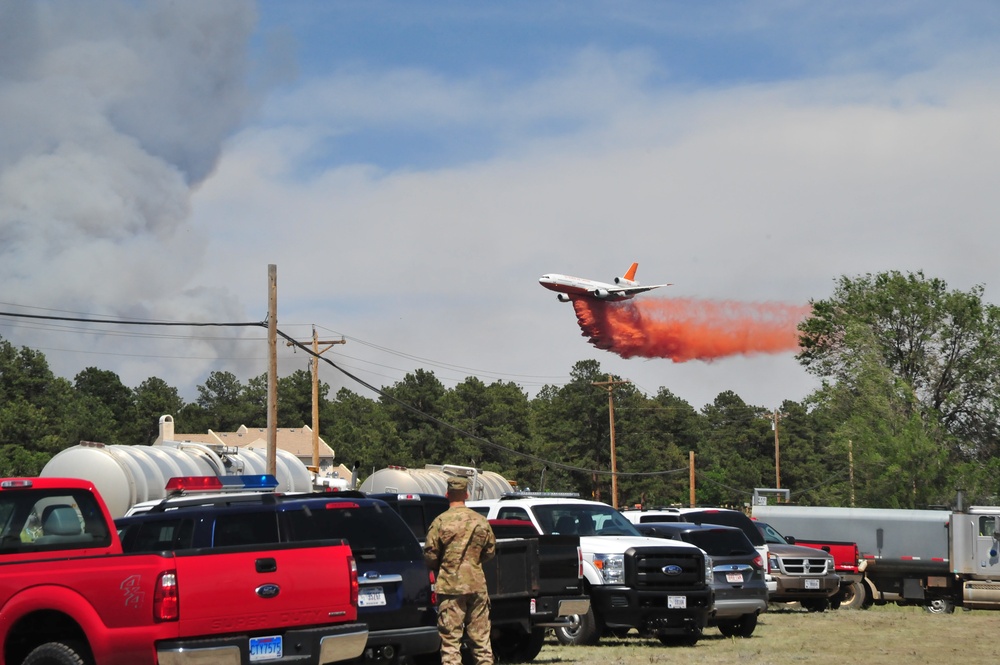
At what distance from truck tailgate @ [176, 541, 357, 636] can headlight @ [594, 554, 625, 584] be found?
7856 millimetres

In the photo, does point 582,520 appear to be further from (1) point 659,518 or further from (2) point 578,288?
(2) point 578,288

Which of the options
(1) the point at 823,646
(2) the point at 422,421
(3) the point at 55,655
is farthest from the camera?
(2) the point at 422,421

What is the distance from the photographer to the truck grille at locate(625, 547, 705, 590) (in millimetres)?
17406

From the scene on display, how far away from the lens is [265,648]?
948 centimetres

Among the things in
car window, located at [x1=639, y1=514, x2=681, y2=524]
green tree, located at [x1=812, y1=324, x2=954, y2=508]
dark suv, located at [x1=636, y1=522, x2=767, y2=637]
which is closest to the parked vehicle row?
dark suv, located at [x1=636, y1=522, x2=767, y2=637]

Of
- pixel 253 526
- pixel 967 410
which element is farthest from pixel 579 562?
pixel 967 410

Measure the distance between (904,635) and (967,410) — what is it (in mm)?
47229

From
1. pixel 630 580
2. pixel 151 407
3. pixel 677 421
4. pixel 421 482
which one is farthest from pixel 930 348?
pixel 151 407

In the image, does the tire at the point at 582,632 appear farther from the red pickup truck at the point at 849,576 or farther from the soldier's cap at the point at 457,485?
the red pickup truck at the point at 849,576

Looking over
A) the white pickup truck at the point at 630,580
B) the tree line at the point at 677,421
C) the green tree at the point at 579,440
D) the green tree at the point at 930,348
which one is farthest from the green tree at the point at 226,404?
the white pickup truck at the point at 630,580

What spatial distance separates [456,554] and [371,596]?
898mm

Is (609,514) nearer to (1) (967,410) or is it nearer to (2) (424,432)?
(1) (967,410)

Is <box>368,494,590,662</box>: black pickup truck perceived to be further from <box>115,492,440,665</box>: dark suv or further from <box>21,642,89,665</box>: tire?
<box>21,642,89,665</box>: tire

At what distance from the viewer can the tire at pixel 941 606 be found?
1138 inches
